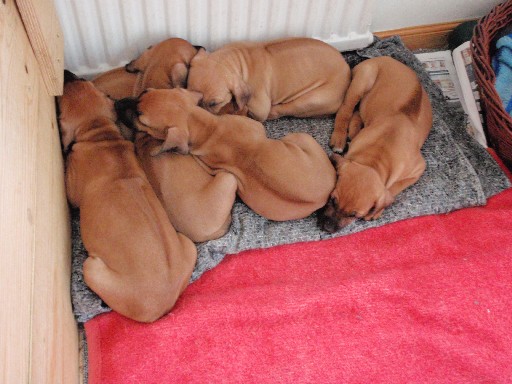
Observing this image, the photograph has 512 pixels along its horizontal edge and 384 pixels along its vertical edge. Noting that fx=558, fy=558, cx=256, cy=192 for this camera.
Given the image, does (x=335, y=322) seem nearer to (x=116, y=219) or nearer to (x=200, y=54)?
(x=116, y=219)

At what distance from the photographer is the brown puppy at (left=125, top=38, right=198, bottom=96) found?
6.85 ft

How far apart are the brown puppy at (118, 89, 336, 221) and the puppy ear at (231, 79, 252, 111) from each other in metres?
0.15

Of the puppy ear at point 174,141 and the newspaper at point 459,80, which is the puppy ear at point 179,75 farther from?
the newspaper at point 459,80

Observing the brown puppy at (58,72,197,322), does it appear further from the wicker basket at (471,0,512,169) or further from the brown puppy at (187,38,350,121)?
the wicker basket at (471,0,512,169)

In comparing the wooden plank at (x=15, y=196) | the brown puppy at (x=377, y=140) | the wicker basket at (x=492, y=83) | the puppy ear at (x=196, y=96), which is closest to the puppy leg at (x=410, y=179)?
the brown puppy at (x=377, y=140)

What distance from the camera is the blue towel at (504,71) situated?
245 cm

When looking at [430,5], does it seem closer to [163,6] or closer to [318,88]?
[318,88]

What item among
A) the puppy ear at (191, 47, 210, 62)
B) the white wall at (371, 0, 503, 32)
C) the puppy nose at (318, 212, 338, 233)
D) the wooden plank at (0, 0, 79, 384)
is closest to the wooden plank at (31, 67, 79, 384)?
the wooden plank at (0, 0, 79, 384)

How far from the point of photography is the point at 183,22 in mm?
2176

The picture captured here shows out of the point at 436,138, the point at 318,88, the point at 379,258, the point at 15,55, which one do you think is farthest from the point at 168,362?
the point at 436,138

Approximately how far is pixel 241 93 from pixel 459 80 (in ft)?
3.77

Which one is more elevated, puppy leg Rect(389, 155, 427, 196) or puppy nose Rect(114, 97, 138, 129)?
puppy nose Rect(114, 97, 138, 129)

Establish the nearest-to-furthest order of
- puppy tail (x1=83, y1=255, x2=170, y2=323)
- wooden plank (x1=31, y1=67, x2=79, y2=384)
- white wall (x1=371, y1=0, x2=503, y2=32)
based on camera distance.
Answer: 1. wooden plank (x1=31, y1=67, x2=79, y2=384)
2. puppy tail (x1=83, y1=255, x2=170, y2=323)
3. white wall (x1=371, y1=0, x2=503, y2=32)

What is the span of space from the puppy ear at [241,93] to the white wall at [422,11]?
34.0 inches
